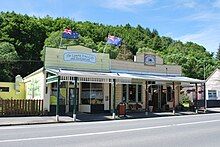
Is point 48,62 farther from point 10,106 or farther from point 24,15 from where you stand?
point 24,15

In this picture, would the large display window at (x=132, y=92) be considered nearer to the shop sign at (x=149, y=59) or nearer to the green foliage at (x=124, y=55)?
the shop sign at (x=149, y=59)

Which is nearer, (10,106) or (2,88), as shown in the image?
(10,106)

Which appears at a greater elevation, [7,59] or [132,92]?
[7,59]

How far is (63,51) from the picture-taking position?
27.4 metres

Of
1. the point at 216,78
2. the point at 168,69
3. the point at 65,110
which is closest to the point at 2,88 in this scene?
the point at 65,110

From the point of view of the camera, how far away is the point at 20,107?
24.5 m

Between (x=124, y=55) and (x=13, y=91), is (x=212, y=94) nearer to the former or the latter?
(x=124, y=55)

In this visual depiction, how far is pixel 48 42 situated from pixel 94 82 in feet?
141

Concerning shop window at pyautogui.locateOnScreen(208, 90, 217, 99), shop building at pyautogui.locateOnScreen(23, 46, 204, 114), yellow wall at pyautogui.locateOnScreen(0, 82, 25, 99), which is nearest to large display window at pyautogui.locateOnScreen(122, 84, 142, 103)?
shop building at pyautogui.locateOnScreen(23, 46, 204, 114)

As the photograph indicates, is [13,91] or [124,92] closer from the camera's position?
[124,92]

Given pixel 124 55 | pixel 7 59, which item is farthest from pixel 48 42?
pixel 124 55

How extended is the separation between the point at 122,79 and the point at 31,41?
4788 centimetres

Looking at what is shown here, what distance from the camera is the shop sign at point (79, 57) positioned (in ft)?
90.3

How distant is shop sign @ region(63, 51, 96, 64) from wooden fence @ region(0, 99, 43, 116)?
4229 millimetres
